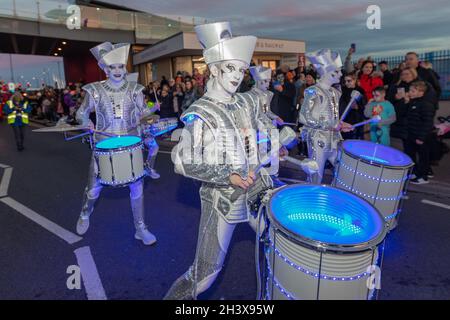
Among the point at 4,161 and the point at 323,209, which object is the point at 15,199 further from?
the point at 323,209

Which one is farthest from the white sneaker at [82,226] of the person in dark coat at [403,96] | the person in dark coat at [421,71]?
the person in dark coat at [421,71]

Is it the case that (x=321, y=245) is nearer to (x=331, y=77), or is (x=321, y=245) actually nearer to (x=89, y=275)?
(x=89, y=275)

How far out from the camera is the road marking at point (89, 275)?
3.06 metres

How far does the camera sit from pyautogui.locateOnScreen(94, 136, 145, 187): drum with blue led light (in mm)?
3521

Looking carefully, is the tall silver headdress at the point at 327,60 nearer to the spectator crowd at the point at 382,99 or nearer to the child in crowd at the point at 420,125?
the spectator crowd at the point at 382,99

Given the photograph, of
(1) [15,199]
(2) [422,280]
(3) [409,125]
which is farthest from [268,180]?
(1) [15,199]

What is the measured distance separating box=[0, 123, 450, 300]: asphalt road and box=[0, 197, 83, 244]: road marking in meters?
0.01

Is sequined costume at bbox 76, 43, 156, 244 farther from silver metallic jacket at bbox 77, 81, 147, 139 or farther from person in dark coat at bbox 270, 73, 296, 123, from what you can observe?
person in dark coat at bbox 270, 73, 296, 123

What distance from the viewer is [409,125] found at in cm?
583

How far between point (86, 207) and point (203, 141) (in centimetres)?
269

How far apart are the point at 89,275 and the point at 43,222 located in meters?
1.84

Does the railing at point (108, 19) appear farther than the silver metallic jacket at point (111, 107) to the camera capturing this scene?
Yes

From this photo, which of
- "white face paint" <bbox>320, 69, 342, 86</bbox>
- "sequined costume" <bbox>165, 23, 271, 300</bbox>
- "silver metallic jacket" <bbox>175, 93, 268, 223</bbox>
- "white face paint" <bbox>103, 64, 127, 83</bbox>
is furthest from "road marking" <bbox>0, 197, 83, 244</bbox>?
"white face paint" <bbox>320, 69, 342, 86</bbox>

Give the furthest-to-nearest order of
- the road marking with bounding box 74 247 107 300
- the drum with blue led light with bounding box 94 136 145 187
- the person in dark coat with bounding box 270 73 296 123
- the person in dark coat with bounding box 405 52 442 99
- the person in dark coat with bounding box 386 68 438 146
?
the person in dark coat with bounding box 270 73 296 123 < the person in dark coat with bounding box 405 52 442 99 < the person in dark coat with bounding box 386 68 438 146 < the drum with blue led light with bounding box 94 136 145 187 < the road marking with bounding box 74 247 107 300
